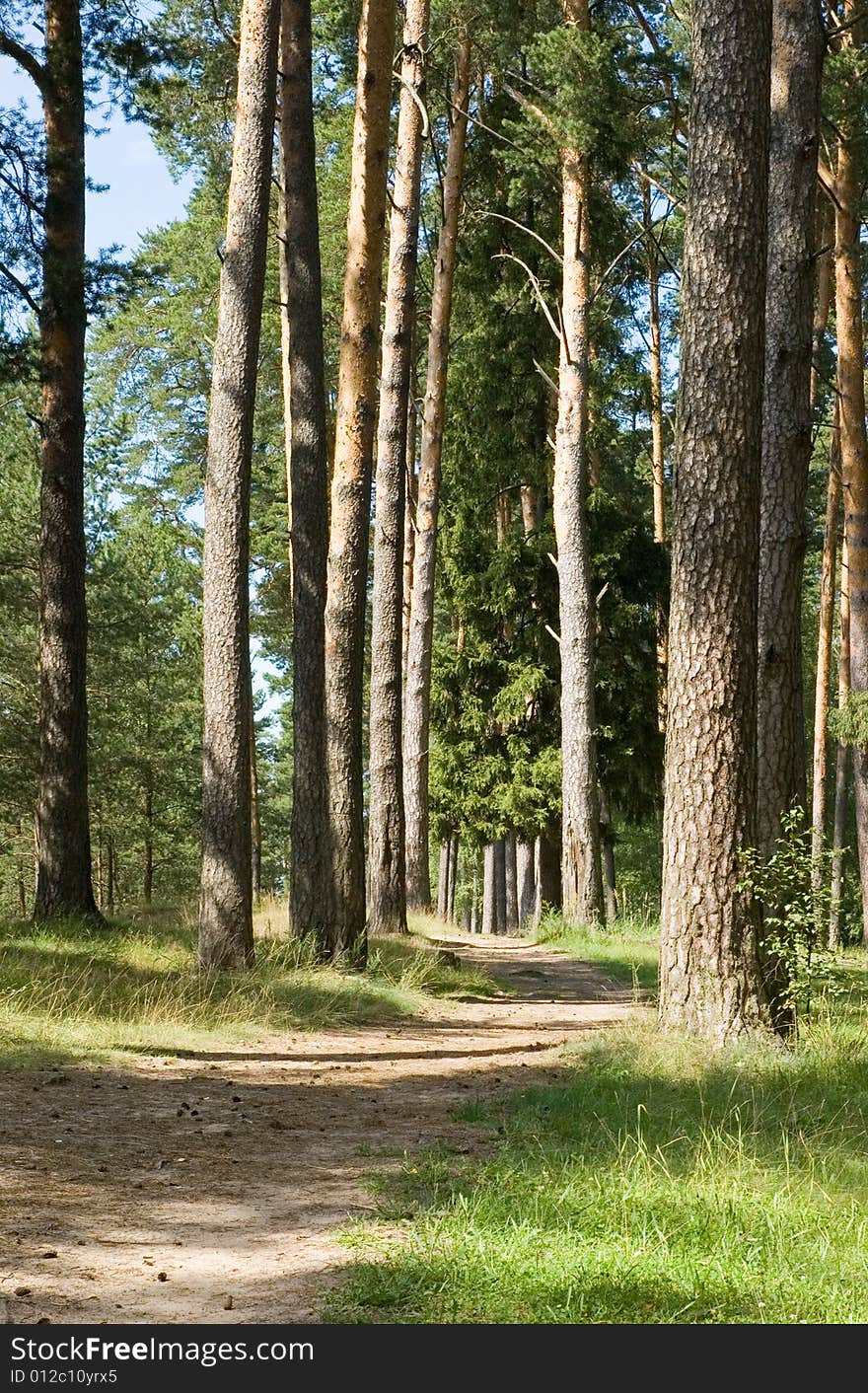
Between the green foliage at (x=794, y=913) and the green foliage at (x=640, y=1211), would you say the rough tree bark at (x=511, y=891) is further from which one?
the green foliage at (x=640, y=1211)

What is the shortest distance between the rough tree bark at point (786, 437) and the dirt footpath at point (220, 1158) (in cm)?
249

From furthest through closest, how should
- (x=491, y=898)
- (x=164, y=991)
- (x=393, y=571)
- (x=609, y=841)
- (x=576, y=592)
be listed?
(x=491, y=898), (x=609, y=841), (x=576, y=592), (x=393, y=571), (x=164, y=991)

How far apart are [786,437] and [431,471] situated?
1116cm

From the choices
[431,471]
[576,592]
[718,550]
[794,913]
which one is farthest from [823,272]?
[794,913]

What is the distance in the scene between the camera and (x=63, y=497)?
13.0 m

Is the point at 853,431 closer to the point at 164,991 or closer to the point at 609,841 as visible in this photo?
the point at 609,841

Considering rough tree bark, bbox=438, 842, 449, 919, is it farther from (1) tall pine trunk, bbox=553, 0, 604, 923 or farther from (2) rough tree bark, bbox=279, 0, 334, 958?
(2) rough tree bark, bbox=279, 0, 334, 958

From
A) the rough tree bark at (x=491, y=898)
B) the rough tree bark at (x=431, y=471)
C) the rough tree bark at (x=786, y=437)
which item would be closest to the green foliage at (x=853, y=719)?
the rough tree bark at (x=431, y=471)

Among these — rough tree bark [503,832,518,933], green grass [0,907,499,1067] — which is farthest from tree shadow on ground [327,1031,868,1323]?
rough tree bark [503,832,518,933]

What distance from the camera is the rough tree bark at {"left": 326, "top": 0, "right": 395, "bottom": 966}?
12.1m

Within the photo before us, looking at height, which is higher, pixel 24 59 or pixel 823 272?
pixel 823 272

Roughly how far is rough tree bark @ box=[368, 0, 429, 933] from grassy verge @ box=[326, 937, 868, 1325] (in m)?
8.15

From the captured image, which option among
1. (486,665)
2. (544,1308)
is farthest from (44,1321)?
(486,665)

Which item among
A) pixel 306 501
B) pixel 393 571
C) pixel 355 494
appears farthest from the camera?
pixel 393 571
